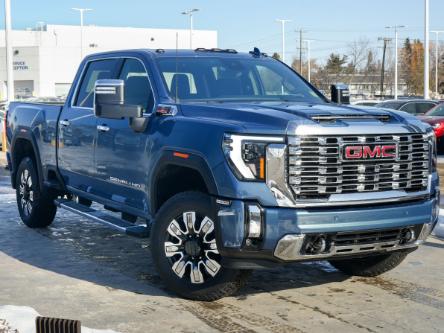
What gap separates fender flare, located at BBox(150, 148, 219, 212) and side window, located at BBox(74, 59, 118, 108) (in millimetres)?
1765

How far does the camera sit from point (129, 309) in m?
5.55

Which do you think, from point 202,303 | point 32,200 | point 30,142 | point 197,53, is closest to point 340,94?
point 197,53

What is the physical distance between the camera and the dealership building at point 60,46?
8088cm

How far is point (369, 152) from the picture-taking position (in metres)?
5.35

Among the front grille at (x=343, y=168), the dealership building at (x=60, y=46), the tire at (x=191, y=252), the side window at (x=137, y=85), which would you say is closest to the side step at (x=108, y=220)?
the tire at (x=191, y=252)

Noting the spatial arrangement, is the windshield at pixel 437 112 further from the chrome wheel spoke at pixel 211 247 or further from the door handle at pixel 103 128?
the chrome wheel spoke at pixel 211 247

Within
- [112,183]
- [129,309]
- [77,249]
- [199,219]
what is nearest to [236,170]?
[199,219]

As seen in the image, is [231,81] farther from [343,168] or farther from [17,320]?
[17,320]

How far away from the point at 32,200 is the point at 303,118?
15.5ft

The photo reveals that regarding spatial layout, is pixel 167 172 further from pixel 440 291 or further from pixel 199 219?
pixel 440 291

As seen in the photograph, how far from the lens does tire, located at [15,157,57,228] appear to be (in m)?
8.83

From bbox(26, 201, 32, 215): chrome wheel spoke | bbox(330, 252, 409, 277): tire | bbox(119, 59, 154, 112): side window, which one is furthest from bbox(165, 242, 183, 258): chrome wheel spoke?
bbox(26, 201, 32, 215): chrome wheel spoke

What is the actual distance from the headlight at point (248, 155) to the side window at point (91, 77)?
2.63 meters

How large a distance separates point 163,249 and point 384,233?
1695mm
